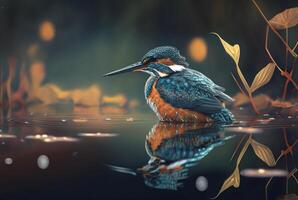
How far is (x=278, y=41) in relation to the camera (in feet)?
8.09

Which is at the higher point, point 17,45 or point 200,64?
point 17,45

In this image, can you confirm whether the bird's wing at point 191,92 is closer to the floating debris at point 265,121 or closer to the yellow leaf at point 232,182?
the floating debris at point 265,121

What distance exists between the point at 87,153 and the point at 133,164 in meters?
0.20

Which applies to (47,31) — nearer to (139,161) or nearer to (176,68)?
(176,68)

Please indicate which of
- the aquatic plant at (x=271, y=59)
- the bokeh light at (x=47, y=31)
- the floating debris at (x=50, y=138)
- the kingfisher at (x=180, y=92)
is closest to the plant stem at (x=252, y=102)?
the aquatic plant at (x=271, y=59)

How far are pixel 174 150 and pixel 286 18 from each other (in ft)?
3.80

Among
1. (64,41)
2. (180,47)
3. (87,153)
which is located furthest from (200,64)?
(87,153)

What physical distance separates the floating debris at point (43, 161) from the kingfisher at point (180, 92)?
2.12ft

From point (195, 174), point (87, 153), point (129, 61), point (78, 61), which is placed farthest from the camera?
point (78, 61)

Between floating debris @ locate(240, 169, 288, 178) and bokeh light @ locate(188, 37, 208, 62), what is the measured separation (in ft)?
3.10

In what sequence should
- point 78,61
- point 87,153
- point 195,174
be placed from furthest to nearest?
point 78,61 → point 87,153 → point 195,174

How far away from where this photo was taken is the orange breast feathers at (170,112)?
209 cm

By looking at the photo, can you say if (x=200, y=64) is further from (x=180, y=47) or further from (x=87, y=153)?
(x=87, y=153)

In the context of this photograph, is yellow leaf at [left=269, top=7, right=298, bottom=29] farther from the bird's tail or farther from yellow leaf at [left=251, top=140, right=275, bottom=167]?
yellow leaf at [left=251, top=140, right=275, bottom=167]
